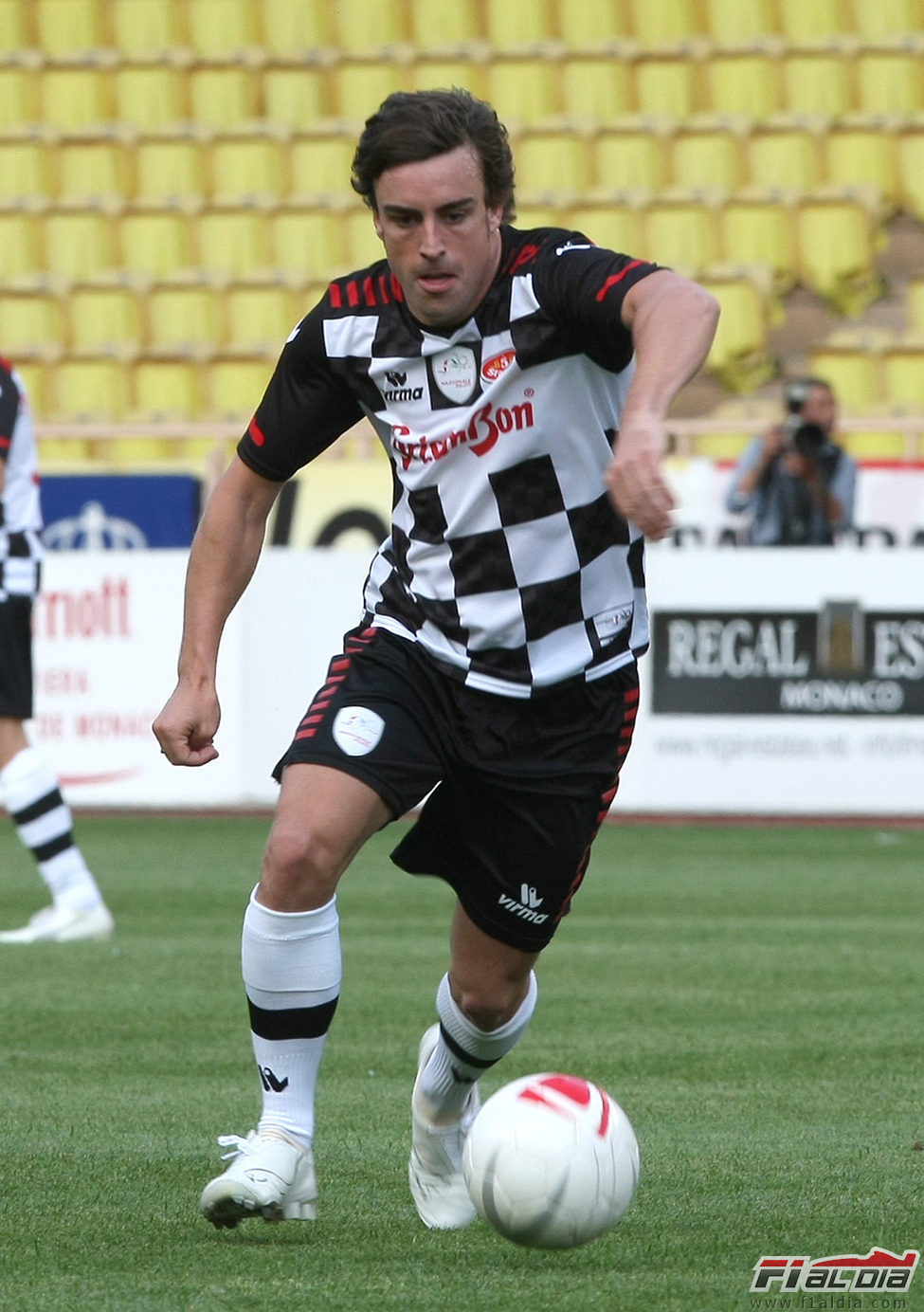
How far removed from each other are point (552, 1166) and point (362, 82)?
1617 cm

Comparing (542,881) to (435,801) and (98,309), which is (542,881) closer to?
(435,801)

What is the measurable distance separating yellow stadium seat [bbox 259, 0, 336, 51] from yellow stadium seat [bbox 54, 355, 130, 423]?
390 cm

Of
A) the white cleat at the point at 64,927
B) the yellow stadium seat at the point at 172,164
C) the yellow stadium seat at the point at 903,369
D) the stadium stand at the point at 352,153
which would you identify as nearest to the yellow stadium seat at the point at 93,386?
the stadium stand at the point at 352,153

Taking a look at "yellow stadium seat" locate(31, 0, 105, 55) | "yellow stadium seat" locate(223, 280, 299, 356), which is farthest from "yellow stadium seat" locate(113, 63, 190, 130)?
"yellow stadium seat" locate(223, 280, 299, 356)

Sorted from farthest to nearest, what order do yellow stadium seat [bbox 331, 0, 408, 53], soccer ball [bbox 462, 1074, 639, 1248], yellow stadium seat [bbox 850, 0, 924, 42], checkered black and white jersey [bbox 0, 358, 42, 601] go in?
yellow stadium seat [bbox 331, 0, 408, 53], yellow stadium seat [bbox 850, 0, 924, 42], checkered black and white jersey [bbox 0, 358, 42, 601], soccer ball [bbox 462, 1074, 639, 1248]

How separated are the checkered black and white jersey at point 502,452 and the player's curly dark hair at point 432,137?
14 cm

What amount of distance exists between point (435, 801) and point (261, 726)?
838 cm

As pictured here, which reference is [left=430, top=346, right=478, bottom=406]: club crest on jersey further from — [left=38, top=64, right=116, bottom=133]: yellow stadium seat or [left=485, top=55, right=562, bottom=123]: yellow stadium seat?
[left=38, top=64, right=116, bottom=133]: yellow stadium seat

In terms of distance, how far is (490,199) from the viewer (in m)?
3.85

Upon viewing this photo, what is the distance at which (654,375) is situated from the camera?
3.40 m

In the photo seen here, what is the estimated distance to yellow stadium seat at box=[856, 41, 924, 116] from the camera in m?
18.0

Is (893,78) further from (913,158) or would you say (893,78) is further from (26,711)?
(26,711)

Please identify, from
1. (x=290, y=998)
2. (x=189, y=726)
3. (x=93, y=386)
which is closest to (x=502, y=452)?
(x=189, y=726)

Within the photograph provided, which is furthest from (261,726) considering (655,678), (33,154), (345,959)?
(33,154)
